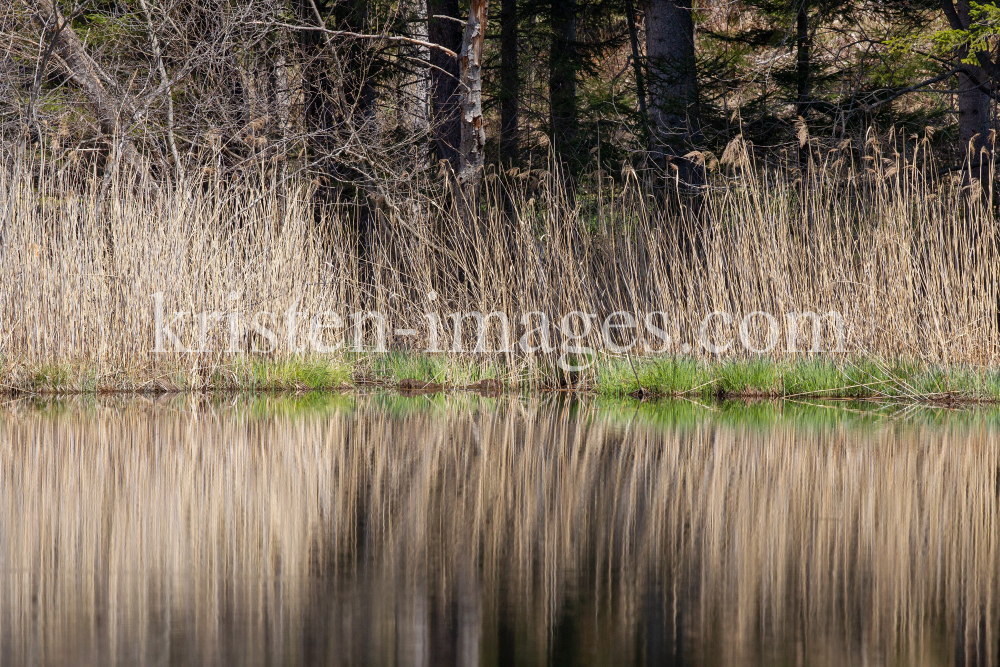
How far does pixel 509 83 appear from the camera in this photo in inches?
397

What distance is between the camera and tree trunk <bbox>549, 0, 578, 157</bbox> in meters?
9.48

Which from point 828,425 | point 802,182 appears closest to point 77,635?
point 828,425

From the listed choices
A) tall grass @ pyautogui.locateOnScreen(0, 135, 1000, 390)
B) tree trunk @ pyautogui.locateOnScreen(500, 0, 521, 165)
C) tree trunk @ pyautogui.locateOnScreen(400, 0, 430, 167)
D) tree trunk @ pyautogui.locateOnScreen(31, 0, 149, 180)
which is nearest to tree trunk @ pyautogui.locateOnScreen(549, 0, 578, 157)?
tree trunk @ pyautogui.locateOnScreen(500, 0, 521, 165)

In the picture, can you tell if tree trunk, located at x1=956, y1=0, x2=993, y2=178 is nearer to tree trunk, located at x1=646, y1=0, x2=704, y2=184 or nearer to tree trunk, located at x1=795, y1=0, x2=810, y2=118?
tree trunk, located at x1=795, y1=0, x2=810, y2=118

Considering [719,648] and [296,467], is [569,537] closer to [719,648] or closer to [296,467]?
[719,648]

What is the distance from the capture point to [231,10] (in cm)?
810

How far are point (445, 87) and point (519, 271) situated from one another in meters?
3.45

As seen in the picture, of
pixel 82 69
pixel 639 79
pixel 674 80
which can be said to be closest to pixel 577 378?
pixel 674 80

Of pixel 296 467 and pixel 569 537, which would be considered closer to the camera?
pixel 569 537

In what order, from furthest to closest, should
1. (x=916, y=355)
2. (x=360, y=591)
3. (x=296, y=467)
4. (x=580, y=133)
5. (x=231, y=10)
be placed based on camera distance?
(x=580, y=133) → (x=231, y=10) → (x=916, y=355) → (x=296, y=467) → (x=360, y=591)

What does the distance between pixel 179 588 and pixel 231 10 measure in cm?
691

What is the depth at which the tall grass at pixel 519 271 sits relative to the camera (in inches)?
224

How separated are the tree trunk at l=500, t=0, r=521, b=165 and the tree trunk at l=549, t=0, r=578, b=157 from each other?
1.18 feet

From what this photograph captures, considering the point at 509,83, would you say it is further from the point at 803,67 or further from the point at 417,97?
the point at 803,67
